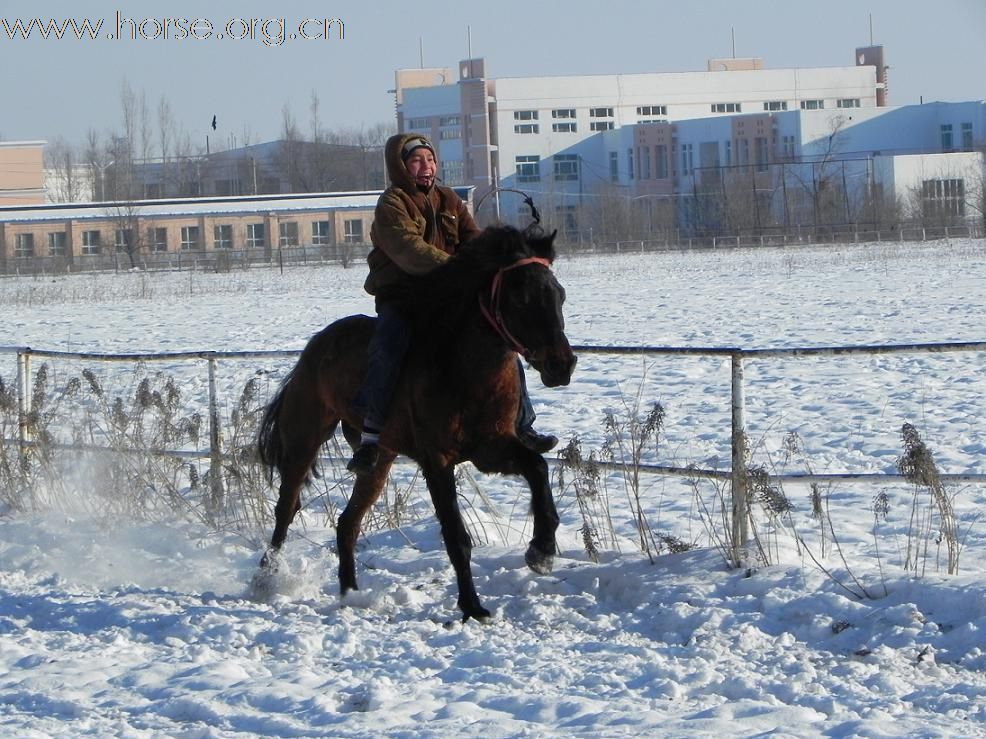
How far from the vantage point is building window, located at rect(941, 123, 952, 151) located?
98.8m

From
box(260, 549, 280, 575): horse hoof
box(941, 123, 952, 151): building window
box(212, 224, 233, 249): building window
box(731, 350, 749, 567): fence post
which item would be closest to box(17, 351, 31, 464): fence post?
box(260, 549, 280, 575): horse hoof

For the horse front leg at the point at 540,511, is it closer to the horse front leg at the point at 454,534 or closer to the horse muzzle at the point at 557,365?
the horse front leg at the point at 454,534

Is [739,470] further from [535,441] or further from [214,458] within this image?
[214,458]

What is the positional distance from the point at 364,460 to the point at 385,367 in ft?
1.52

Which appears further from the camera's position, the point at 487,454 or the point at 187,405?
the point at 187,405

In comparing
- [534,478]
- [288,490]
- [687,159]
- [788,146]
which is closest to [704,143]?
[687,159]

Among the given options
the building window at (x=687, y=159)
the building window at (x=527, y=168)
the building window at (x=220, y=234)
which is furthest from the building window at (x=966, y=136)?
the building window at (x=220, y=234)

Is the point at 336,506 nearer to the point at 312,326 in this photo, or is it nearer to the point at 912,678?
the point at 912,678

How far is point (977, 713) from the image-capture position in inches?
181

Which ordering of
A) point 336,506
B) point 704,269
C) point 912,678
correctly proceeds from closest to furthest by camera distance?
point 912,678 → point 336,506 → point 704,269

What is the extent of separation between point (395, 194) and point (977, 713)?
3467 mm

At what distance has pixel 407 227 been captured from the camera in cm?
631

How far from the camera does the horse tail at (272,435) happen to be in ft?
24.5

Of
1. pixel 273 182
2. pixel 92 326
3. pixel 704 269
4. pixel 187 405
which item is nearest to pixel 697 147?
pixel 273 182
